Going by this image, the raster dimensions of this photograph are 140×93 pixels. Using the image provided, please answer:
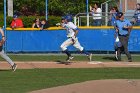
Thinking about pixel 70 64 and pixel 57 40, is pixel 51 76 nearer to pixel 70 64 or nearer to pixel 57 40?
pixel 70 64

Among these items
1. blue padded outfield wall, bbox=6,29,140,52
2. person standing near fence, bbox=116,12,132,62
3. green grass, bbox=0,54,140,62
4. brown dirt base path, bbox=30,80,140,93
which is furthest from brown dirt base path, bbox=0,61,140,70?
brown dirt base path, bbox=30,80,140,93

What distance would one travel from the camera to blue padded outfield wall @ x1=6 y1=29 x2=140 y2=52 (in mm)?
24391

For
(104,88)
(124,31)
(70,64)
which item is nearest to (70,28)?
(70,64)

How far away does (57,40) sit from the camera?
24422 millimetres

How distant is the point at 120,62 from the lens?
65.6 feet

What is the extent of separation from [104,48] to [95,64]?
526 cm

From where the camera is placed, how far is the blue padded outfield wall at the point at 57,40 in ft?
80.0

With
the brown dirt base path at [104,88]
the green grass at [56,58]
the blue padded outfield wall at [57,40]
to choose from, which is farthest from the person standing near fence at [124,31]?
the brown dirt base path at [104,88]

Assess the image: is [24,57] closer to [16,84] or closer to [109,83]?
[16,84]

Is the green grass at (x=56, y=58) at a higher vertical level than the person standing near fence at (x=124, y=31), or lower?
lower

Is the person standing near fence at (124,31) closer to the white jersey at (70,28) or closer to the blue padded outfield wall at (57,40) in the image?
the white jersey at (70,28)

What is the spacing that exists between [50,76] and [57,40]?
28.7 ft

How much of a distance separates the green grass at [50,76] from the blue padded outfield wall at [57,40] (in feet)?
22.4

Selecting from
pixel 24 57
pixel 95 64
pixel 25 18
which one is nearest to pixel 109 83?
pixel 95 64
